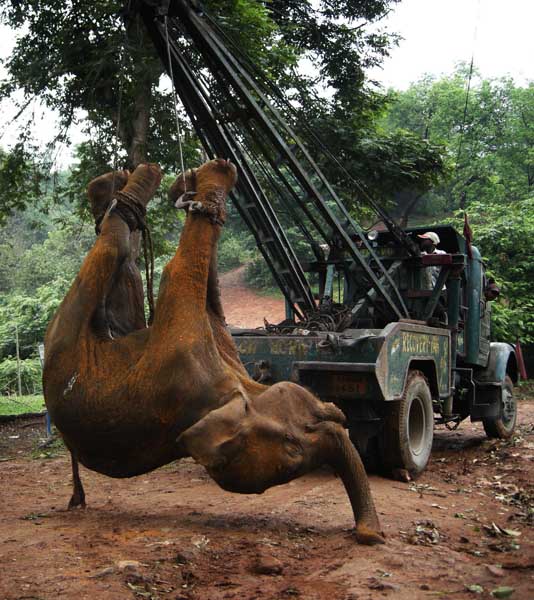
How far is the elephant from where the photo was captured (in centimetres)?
400

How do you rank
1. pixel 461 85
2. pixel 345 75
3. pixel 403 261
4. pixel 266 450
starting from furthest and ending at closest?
pixel 461 85, pixel 345 75, pixel 403 261, pixel 266 450

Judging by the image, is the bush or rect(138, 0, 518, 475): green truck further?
the bush

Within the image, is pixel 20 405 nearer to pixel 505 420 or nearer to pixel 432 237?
pixel 505 420

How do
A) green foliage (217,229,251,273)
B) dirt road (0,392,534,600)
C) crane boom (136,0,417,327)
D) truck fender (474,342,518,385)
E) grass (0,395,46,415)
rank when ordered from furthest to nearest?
green foliage (217,229,251,273) → grass (0,395,46,415) → truck fender (474,342,518,385) → crane boom (136,0,417,327) → dirt road (0,392,534,600)

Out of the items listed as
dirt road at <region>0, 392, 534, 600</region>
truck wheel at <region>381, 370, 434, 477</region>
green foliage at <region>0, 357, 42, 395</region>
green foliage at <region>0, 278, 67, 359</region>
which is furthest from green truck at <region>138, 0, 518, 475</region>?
green foliage at <region>0, 278, 67, 359</region>

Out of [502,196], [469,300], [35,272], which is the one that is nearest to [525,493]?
[469,300]

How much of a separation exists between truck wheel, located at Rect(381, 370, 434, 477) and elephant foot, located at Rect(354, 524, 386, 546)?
2.43m

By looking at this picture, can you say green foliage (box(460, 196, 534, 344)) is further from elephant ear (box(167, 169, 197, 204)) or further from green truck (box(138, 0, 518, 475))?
elephant ear (box(167, 169, 197, 204))

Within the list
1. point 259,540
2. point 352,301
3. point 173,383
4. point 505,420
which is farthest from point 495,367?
point 173,383

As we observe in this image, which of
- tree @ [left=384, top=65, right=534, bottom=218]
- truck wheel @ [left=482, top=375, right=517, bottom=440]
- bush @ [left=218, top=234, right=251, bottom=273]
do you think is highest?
tree @ [left=384, top=65, right=534, bottom=218]

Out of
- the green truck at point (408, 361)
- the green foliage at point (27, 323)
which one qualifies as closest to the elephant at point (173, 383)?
the green truck at point (408, 361)

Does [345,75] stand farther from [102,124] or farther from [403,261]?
[403,261]

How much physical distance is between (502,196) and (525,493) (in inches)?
1104

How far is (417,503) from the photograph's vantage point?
240 inches
